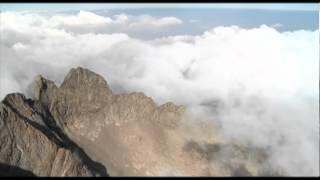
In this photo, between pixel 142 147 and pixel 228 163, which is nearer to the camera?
pixel 228 163

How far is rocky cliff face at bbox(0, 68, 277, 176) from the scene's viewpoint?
214 feet

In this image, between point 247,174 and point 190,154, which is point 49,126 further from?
point 247,174

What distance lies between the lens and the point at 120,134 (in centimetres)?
7494

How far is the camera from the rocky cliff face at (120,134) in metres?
65.3

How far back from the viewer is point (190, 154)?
2805 inches

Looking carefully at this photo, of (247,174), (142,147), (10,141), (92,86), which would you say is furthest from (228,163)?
(10,141)

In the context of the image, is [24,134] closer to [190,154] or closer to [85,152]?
[85,152]

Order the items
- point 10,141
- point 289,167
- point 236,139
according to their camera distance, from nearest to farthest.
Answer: point 10,141 < point 289,167 < point 236,139

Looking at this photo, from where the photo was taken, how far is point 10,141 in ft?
190

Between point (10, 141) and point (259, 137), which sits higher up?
point (10, 141)

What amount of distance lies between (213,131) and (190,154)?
172 inches

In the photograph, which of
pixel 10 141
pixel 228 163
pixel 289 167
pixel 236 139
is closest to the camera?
pixel 10 141

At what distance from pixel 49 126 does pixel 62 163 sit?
11.1m

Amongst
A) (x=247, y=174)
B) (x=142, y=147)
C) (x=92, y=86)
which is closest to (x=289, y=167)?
(x=247, y=174)
